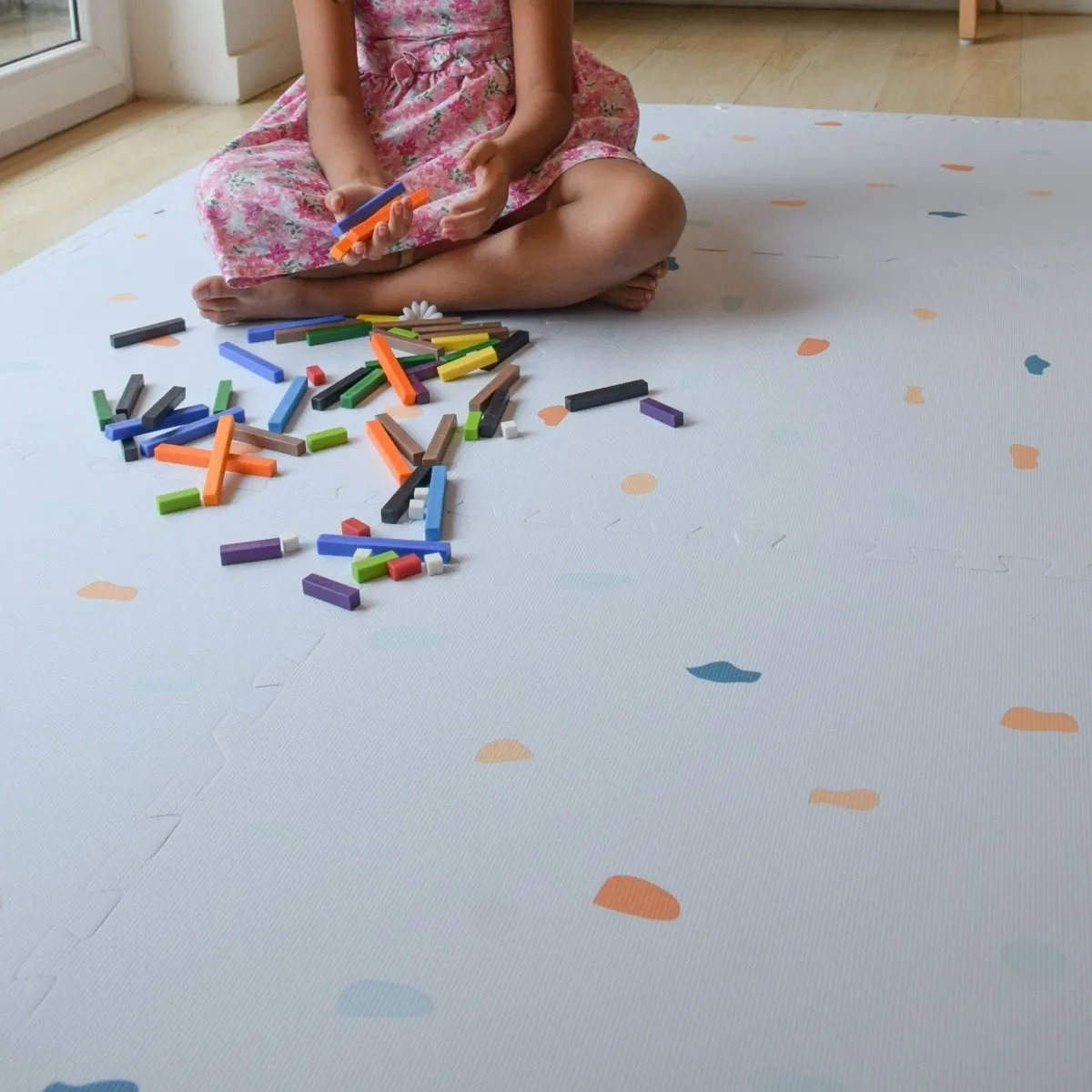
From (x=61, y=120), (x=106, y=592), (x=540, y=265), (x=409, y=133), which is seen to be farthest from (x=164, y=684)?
(x=61, y=120)

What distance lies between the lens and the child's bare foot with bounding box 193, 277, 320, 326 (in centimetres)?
136

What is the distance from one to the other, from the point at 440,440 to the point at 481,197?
0.99ft

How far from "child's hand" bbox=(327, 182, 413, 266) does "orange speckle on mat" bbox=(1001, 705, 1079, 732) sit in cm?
73

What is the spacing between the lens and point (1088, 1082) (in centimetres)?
Result: 58

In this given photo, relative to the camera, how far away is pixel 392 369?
4.12 ft

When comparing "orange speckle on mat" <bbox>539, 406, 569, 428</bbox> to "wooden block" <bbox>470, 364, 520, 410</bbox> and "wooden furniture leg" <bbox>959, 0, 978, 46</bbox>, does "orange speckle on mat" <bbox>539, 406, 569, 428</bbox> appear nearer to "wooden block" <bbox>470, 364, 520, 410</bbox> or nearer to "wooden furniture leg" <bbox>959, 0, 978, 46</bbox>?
"wooden block" <bbox>470, 364, 520, 410</bbox>

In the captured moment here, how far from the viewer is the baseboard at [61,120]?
2076mm

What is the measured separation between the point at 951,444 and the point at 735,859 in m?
0.55

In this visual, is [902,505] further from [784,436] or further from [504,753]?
[504,753]

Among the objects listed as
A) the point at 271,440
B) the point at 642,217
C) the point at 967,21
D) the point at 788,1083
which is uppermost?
the point at 967,21

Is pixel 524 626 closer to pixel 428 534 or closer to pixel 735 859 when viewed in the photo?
pixel 428 534

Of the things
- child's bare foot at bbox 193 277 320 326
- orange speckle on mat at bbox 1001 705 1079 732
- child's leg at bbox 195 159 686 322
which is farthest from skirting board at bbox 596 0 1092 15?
orange speckle on mat at bbox 1001 705 1079 732

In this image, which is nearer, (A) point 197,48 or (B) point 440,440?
(B) point 440,440

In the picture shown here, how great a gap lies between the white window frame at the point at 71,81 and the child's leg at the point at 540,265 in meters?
0.94
